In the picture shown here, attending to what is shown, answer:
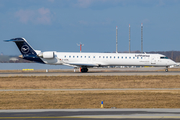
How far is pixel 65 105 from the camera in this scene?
60.7 feet

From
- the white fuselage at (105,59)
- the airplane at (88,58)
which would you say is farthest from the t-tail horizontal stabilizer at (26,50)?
the white fuselage at (105,59)

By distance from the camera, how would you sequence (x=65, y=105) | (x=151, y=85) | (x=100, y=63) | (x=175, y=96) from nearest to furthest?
(x=65, y=105) → (x=175, y=96) → (x=151, y=85) → (x=100, y=63)

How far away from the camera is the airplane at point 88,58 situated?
47.2 meters

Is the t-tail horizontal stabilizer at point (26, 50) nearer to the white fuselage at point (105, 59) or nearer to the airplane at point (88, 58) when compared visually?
the airplane at point (88, 58)

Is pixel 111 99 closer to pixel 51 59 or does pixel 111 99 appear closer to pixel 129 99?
pixel 129 99

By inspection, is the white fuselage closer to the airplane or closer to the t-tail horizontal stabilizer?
the airplane

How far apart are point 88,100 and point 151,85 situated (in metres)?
11.4

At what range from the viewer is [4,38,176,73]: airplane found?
155ft

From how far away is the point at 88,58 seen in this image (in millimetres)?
47469

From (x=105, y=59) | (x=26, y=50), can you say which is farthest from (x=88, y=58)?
(x=26, y=50)

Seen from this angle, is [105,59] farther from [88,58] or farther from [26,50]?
[26,50]

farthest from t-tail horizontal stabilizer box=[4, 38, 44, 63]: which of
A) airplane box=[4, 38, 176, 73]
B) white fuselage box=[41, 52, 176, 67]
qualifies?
white fuselage box=[41, 52, 176, 67]

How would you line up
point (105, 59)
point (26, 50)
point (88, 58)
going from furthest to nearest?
point (26, 50) → point (88, 58) → point (105, 59)

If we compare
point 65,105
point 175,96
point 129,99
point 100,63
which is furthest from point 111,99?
point 100,63
